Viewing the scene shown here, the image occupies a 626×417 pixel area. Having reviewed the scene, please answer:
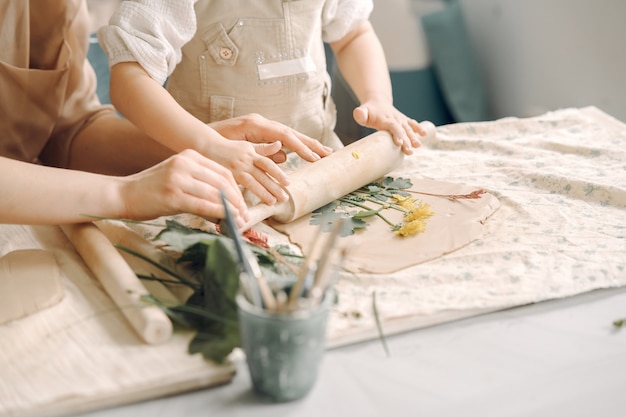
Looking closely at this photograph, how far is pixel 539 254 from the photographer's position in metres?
0.84

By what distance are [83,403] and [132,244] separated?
0.26m

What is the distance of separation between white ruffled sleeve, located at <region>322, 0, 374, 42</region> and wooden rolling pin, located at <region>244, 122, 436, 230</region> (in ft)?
0.96


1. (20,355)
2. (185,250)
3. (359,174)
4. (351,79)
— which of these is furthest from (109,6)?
(20,355)

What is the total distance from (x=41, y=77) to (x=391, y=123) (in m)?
0.57

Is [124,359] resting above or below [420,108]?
above

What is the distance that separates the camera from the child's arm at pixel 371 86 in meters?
1.12

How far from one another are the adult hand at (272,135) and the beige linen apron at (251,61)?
129 mm

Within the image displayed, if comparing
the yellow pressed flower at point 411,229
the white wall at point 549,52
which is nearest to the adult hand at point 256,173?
the yellow pressed flower at point 411,229

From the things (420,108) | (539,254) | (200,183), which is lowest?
(420,108)

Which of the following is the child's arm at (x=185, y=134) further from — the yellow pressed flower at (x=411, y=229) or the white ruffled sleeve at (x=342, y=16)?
the white ruffled sleeve at (x=342, y=16)

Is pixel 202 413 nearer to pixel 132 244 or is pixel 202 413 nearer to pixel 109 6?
pixel 132 244

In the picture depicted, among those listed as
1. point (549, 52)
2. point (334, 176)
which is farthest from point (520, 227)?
point (549, 52)

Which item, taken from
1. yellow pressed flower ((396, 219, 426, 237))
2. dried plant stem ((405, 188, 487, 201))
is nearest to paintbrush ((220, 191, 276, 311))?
yellow pressed flower ((396, 219, 426, 237))

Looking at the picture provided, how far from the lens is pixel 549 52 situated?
2.14 metres
